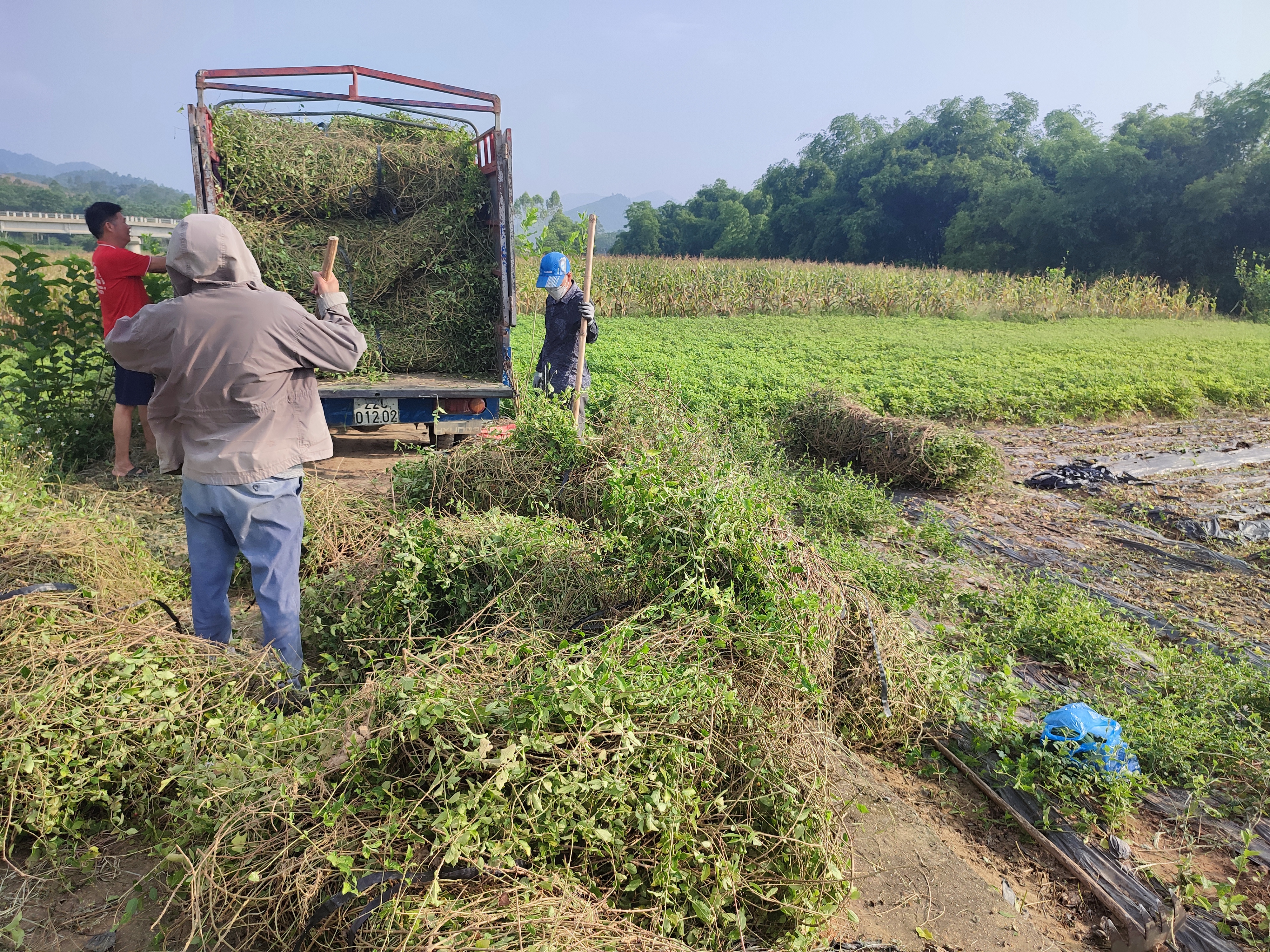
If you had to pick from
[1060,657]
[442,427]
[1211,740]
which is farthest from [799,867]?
[442,427]

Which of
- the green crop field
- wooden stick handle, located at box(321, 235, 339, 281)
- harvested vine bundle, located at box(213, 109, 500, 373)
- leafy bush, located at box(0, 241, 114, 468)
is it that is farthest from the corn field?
wooden stick handle, located at box(321, 235, 339, 281)

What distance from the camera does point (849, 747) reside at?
3.47m

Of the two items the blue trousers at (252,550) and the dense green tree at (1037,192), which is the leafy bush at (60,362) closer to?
the blue trousers at (252,550)

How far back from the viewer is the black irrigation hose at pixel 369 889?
6.21 feet

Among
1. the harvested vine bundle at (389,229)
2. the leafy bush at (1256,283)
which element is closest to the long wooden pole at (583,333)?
the harvested vine bundle at (389,229)

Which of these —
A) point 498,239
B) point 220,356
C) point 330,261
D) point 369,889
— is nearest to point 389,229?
point 498,239

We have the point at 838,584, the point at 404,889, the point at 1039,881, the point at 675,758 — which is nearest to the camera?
the point at 404,889

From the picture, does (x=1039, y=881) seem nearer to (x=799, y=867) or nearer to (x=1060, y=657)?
(x=799, y=867)

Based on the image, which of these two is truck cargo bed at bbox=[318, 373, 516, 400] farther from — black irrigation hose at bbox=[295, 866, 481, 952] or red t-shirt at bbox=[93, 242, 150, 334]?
black irrigation hose at bbox=[295, 866, 481, 952]

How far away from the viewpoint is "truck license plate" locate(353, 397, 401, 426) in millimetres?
6098

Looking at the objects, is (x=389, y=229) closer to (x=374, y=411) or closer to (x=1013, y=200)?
(x=374, y=411)

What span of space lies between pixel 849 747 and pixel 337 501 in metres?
3.35

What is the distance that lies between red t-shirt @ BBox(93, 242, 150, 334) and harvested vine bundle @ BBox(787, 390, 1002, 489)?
6272 mm

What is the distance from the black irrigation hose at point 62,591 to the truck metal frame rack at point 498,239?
111 inches
